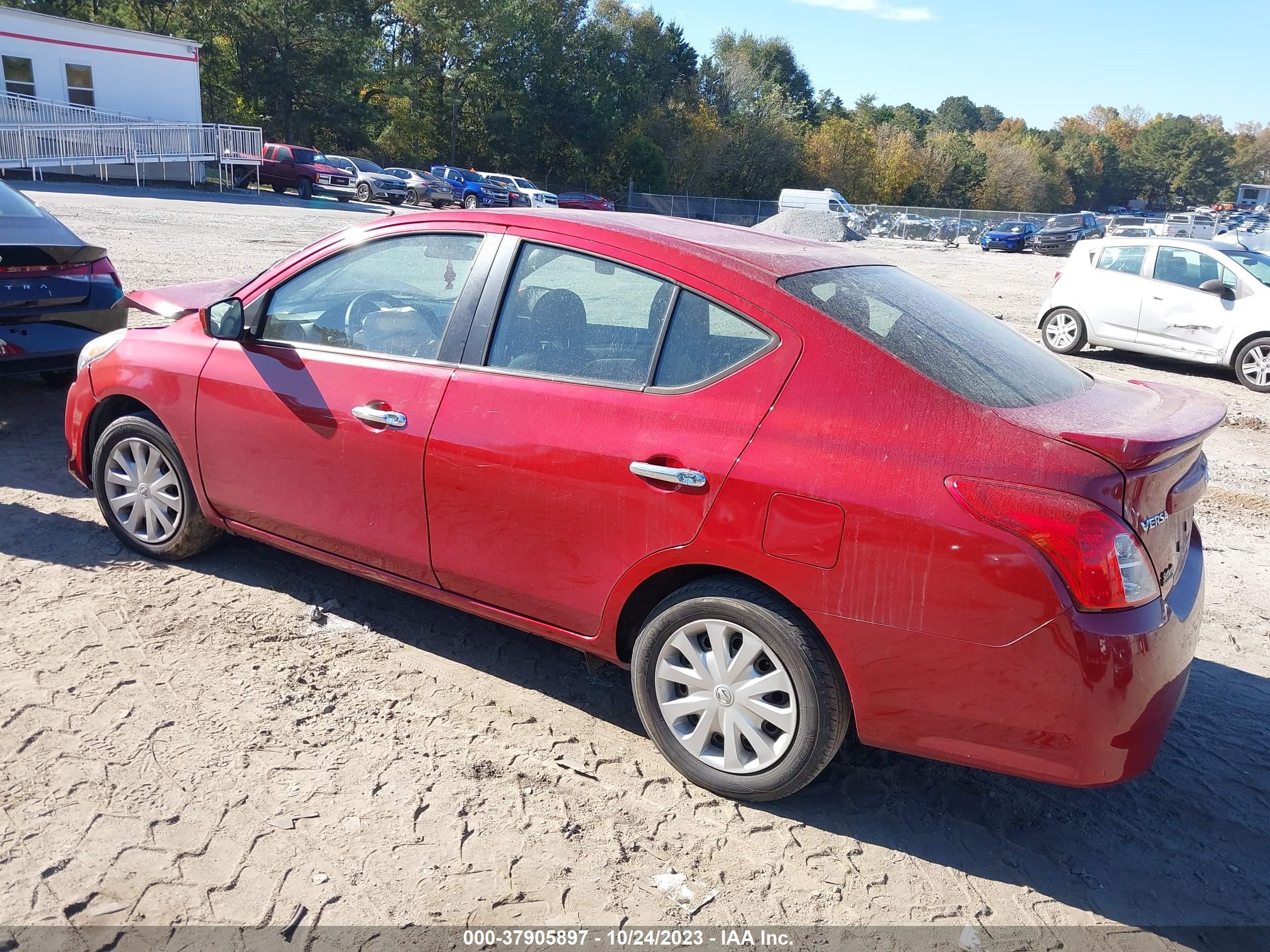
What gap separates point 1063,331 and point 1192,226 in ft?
151

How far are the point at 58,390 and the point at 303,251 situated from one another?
445 cm

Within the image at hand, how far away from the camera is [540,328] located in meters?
3.35

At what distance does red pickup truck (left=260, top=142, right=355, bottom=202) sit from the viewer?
35.0m

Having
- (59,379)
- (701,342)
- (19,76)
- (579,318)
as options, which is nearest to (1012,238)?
(19,76)

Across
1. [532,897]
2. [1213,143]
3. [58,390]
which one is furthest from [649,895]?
[1213,143]

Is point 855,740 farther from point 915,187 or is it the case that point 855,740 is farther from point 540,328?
point 915,187

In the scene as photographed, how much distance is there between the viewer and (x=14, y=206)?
6496mm

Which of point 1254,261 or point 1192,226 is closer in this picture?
point 1254,261

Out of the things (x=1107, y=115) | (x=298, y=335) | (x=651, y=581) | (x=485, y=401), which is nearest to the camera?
(x=651, y=581)

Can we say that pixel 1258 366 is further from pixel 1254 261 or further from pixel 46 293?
pixel 46 293

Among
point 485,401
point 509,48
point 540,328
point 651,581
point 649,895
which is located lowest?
point 649,895

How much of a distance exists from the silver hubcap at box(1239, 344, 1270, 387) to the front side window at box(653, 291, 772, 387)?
10.1 m

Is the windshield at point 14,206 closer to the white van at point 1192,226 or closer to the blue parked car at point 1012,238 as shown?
the blue parked car at point 1012,238

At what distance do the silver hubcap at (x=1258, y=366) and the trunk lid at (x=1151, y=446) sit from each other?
8.92m
